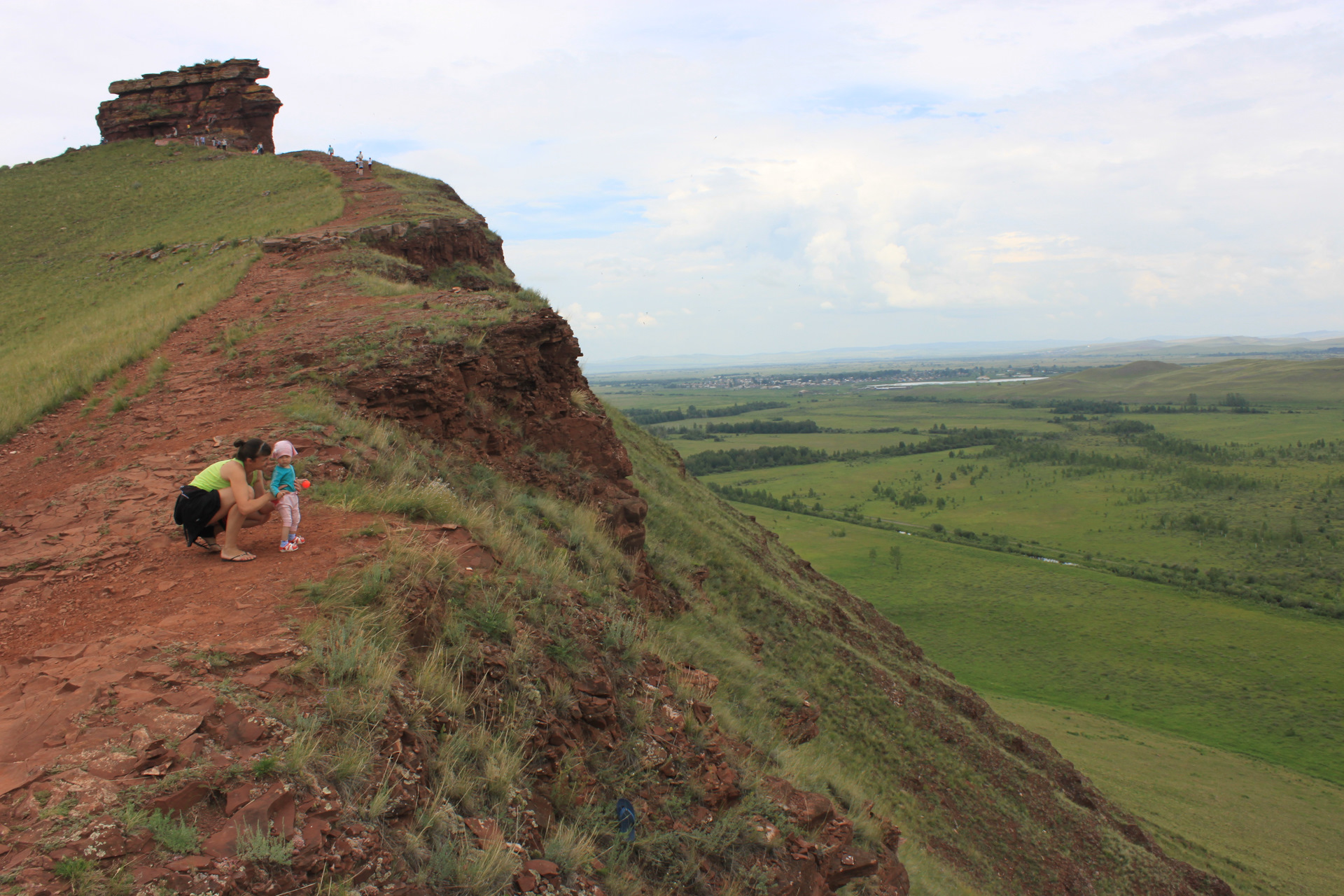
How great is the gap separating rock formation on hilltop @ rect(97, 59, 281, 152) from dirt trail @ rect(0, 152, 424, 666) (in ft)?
133

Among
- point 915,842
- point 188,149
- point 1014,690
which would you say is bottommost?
point 1014,690

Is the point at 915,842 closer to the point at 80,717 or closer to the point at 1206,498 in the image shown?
the point at 80,717

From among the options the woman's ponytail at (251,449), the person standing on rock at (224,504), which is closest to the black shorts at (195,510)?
the person standing on rock at (224,504)

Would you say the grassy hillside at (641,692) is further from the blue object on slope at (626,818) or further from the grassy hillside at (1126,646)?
the grassy hillside at (1126,646)

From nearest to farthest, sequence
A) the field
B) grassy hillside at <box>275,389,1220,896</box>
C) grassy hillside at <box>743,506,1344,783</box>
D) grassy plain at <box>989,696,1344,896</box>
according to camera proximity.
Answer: grassy hillside at <box>275,389,1220,896</box> → grassy plain at <box>989,696,1344,896</box> → the field → grassy hillside at <box>743,506,1344,783</box>

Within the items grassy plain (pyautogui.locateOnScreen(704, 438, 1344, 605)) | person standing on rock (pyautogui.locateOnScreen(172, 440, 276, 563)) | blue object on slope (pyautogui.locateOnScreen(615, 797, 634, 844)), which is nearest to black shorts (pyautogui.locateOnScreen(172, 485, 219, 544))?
person standing on rock (pyautogui.locateOnScreen(172, 440, 276, 563))

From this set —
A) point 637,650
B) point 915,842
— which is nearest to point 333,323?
point 637,650

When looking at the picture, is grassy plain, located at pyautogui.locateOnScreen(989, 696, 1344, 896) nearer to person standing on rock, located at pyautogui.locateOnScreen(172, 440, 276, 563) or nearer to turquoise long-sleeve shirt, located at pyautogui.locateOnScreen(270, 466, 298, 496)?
turquoise long-sleeve shirt, located at pyautogui.locateOnScreen(270, 466, 298, 496)

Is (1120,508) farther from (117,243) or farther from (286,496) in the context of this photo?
(286,496)

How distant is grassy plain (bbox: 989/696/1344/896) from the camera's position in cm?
1930

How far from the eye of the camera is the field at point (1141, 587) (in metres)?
26.8

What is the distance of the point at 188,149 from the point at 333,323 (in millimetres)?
39930

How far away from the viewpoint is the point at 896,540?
232ft

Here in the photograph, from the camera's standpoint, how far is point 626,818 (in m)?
5.41
